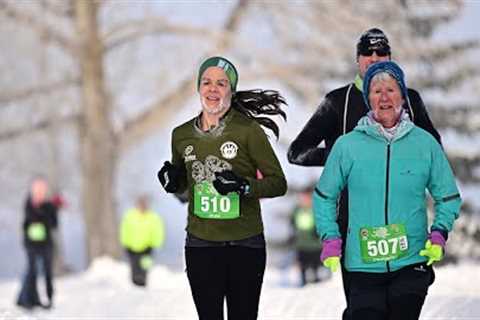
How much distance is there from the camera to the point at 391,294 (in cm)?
656

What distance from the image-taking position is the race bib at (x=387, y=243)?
657 cm

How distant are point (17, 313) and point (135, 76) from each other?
3491 centimetres

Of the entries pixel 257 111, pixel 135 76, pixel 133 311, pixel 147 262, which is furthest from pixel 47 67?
pixel 257 111

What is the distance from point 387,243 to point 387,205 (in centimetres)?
19

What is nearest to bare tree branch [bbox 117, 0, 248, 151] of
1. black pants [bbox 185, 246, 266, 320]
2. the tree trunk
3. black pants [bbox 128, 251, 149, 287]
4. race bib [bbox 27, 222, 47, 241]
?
the tree trunk

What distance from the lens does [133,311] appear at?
12.8m

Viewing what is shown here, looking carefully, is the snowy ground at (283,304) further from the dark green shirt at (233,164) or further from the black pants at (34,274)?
the dark green shirt at (233,164)

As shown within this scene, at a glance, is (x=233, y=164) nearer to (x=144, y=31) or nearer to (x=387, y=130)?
(x=387, y=130)

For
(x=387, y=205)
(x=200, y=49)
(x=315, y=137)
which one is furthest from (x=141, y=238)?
(x=387, y=205)

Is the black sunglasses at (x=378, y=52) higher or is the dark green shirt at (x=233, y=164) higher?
the black sunglasses at (x=378, y=52)

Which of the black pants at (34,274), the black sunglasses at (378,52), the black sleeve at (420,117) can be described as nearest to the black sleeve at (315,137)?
the black sunglasses at (378,52)

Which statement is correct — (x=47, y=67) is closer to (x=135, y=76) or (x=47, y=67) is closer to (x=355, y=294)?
(x=135, y=76)

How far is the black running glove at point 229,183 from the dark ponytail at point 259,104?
1.89 feet

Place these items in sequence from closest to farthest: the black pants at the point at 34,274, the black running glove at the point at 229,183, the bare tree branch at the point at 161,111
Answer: the black running glove at the point at 229,183 < the black pants at the point at 34,274 < the bare tree branch at the point at 161,111
